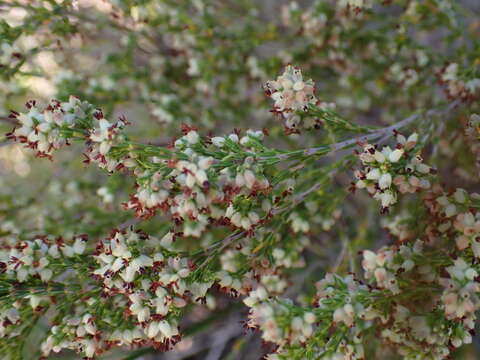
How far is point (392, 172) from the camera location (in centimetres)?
179

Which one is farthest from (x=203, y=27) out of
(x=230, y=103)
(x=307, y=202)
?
(x=307, y=202)

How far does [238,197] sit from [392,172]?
1.93 feet

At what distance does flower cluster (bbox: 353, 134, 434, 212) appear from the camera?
177cm

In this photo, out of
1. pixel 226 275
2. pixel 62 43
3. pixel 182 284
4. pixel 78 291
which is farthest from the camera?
pixel 62 43

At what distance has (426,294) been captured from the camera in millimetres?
2090

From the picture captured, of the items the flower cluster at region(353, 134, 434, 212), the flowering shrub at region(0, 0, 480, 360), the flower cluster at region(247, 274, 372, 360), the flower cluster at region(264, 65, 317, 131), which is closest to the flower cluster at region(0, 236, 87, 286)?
the flowering shrub at region(0, 0, 480, 360)

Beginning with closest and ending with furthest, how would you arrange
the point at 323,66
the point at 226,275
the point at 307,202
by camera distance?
the point at 226,275
the point at 307,202
the point at 323,66

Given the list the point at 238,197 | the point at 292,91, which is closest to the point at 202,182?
the point at 238,197

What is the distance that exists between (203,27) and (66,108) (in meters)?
1.64

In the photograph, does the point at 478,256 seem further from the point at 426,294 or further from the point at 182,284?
the point at 182,284

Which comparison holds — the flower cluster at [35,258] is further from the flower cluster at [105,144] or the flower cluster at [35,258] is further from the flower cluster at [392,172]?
the flower cluster at [392,172]

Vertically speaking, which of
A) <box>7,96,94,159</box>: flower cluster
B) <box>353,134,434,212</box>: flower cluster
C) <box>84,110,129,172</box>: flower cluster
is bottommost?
<box>353,134,434,212</box>: flower cluster

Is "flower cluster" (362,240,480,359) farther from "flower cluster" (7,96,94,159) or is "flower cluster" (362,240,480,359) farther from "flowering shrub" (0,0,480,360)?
"flower cluster" (7,96,94,159)

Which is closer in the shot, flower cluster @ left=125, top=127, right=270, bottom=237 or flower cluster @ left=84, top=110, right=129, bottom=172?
flower cluster @ left=125, top=127, right=270, bottom=237
